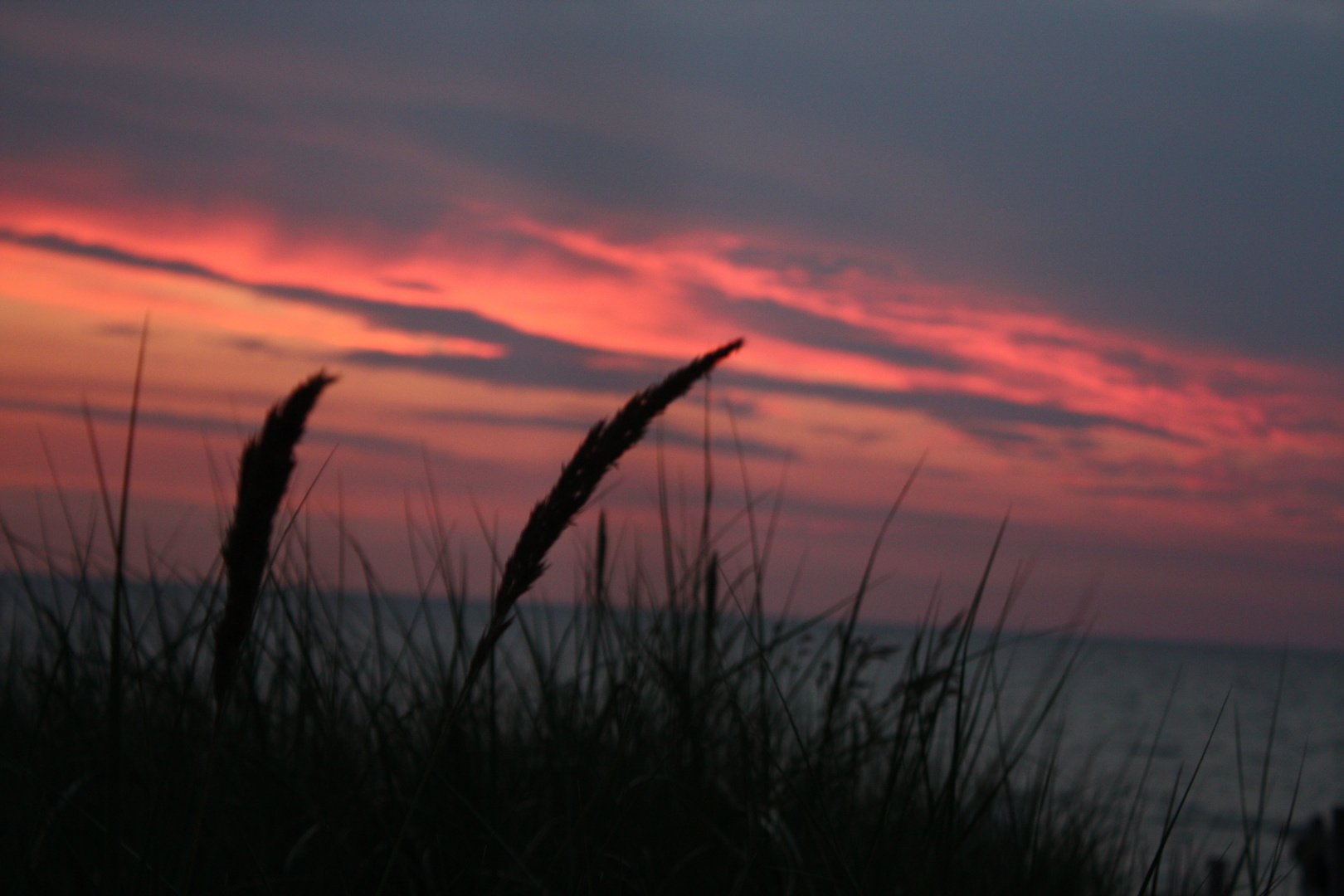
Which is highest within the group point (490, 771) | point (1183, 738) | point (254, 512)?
point (254, 512)

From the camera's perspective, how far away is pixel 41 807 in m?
1.83

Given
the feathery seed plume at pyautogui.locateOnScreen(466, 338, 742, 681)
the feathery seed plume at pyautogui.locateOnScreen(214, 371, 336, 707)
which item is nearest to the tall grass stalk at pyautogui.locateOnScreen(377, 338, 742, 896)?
the feathery seed plume at pyautogui.locateOnScreen(466, 338, 742, 681)

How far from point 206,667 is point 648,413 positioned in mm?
2812

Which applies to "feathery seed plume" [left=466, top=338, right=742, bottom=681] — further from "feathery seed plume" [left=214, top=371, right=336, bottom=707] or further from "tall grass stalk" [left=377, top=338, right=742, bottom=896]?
"feathery seed plume" [left=214, top=371, right=336, bottom=707]

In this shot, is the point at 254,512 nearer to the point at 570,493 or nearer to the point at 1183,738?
the point at 570,493

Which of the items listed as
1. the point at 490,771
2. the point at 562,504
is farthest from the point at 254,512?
the point at 490,771

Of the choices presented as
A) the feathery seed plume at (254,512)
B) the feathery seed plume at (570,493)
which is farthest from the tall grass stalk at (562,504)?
the feathery seed plume at (254,512)

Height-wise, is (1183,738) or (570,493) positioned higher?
(570,493)

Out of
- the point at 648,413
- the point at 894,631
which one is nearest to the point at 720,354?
the point at 648,413

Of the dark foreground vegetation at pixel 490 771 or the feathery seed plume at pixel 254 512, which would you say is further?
the dark foreground vegetation at pixel 490 771

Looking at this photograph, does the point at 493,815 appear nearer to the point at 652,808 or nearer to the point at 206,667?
the point at 652,808

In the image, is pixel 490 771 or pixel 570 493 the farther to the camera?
pixel 490 771

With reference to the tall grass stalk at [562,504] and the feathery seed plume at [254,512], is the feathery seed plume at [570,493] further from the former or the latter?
the feathery seed plume at [254,512]

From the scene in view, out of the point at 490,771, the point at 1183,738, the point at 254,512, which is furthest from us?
the point at 1183,738
